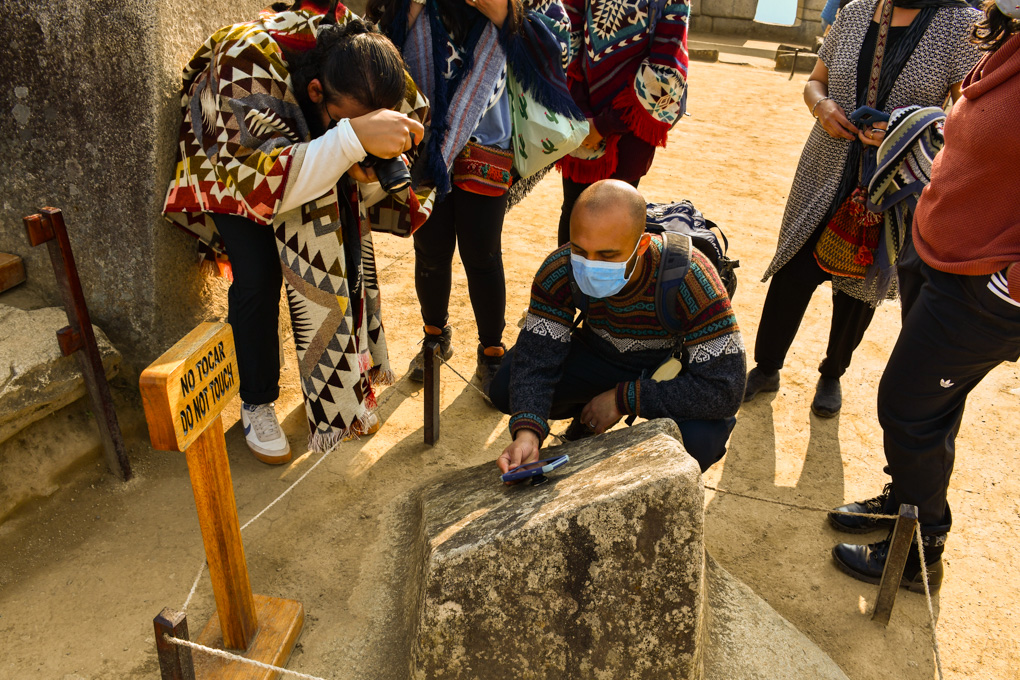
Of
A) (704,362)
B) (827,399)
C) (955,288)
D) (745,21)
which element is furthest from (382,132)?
(745,21)

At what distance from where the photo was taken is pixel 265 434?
104 inches

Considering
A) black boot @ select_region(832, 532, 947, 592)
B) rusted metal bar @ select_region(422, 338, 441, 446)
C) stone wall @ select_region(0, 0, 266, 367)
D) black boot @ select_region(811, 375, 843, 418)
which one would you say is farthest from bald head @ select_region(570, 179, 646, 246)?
black boot @ select_region(811, 375, 843, 418)

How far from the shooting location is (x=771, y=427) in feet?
10.2

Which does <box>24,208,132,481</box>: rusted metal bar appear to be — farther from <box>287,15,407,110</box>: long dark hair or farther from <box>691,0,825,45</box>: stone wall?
<box>691,0,825,45</box>: stone wall

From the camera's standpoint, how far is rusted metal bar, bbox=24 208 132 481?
214 centimetres

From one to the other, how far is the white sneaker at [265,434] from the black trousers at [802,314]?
199 centimetres

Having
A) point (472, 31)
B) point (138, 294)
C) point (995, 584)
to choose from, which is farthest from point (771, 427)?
point (138, 294)

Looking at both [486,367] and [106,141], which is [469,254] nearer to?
[486,367]

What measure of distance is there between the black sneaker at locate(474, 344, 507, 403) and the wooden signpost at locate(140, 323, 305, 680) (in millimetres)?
1281

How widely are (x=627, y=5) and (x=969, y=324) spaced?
1.69m

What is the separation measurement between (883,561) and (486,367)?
159cm

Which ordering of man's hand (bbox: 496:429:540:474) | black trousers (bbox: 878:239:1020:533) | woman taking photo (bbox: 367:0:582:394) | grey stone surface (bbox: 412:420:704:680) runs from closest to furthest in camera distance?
grey stone surface (bbox: 412:420:704:680)
black trousers (bbox: 878:239:1020:533)
man's hand (bbox: 496:429:540:474)
woman taking photo (bbox: 367:0:582:394)

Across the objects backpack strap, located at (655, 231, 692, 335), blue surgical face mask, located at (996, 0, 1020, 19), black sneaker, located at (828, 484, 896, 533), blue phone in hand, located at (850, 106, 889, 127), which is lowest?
black sneaker, located at (828, 484, 896, 533)

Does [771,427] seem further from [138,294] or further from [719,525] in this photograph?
[138,294]
